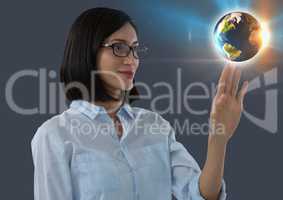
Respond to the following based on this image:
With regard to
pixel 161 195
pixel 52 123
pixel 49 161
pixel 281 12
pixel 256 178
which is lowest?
pixel 256 178

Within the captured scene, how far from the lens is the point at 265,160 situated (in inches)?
102

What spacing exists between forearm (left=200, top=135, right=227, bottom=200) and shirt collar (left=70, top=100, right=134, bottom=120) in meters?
0.33

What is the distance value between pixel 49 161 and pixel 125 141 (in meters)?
0.26

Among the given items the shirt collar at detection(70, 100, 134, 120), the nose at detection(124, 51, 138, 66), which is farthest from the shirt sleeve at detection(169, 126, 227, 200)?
the nose at detection(124, 51, 138, 66)

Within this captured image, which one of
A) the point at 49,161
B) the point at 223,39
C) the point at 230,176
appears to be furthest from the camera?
the point at 230,176

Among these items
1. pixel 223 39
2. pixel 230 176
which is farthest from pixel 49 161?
pixel 230 176

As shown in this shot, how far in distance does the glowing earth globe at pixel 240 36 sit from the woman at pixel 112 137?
1.12ft

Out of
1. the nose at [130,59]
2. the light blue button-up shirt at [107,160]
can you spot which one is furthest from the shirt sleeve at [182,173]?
the nose at [130,59]

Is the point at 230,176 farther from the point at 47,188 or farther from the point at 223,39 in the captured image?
the point at 47,188

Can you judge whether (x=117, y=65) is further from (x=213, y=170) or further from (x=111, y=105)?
(x=213, y=170)

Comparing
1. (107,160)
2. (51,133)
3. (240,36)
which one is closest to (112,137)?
(107,160)

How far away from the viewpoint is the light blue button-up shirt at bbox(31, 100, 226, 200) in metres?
1.37

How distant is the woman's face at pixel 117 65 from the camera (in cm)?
145

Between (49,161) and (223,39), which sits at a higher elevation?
(223,39)
